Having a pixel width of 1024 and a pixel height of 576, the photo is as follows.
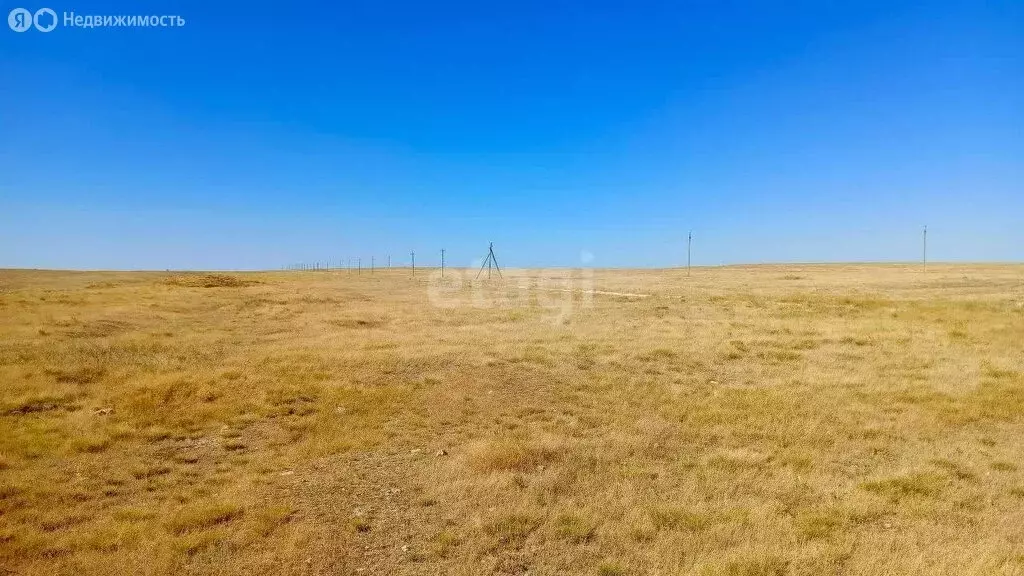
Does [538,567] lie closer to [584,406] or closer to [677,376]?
[584,406]

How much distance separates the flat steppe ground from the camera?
5.69 m

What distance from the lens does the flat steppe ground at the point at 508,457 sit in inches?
224

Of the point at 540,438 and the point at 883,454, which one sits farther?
the point at 540,438

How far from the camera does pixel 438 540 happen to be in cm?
598

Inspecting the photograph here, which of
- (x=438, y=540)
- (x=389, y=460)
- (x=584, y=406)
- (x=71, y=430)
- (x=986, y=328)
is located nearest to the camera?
(x=438, y=540)

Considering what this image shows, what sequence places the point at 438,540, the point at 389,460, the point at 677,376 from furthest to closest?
the point at 677,376 < the point at 389,460 < the point at 438,540

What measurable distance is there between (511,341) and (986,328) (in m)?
20.5

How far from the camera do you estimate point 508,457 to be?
8.32m

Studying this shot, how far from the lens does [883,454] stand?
892cm

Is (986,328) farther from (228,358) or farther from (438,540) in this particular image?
(228,358)

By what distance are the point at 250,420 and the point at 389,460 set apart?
376cm

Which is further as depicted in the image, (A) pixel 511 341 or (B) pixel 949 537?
(A) pixel 511 341

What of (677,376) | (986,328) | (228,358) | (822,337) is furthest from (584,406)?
(986,328)

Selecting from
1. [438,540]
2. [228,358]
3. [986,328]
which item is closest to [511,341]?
[228,358]
